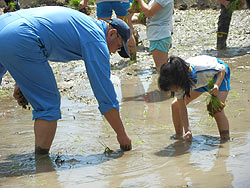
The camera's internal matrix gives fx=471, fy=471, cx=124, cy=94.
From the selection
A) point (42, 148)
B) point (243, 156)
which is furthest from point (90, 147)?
point (243, 156)

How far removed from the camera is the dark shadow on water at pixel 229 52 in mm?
8992

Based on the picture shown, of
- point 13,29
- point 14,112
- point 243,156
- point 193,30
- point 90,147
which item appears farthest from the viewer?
point 193,30

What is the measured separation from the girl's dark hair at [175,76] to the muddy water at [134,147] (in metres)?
0.63

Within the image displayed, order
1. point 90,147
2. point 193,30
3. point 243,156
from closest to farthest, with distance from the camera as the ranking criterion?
point 243,156, point 90,147, point 193,30

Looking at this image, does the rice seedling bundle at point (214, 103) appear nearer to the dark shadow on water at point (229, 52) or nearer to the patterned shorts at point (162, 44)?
the patterned shorts at point (162, 44)

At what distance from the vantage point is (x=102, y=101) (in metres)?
4.14

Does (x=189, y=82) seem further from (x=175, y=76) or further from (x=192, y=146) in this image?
(x=192, y=146)

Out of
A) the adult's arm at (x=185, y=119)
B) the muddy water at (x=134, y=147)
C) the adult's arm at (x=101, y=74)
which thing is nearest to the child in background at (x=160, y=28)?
the muddy water at (x=134, y=147)

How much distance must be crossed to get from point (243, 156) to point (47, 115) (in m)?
1.78

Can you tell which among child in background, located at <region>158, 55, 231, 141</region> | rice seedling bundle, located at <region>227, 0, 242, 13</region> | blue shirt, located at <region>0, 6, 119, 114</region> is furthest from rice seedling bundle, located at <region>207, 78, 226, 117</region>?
rice seedling bundle, located at <region>227, 0, 242, 13</region>

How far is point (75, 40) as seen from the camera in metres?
4.07

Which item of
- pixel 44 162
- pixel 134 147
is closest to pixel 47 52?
pixel 44 162

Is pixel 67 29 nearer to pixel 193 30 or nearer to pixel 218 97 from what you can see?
pixel 218 97

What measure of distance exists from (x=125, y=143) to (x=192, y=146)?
0.70 meters
